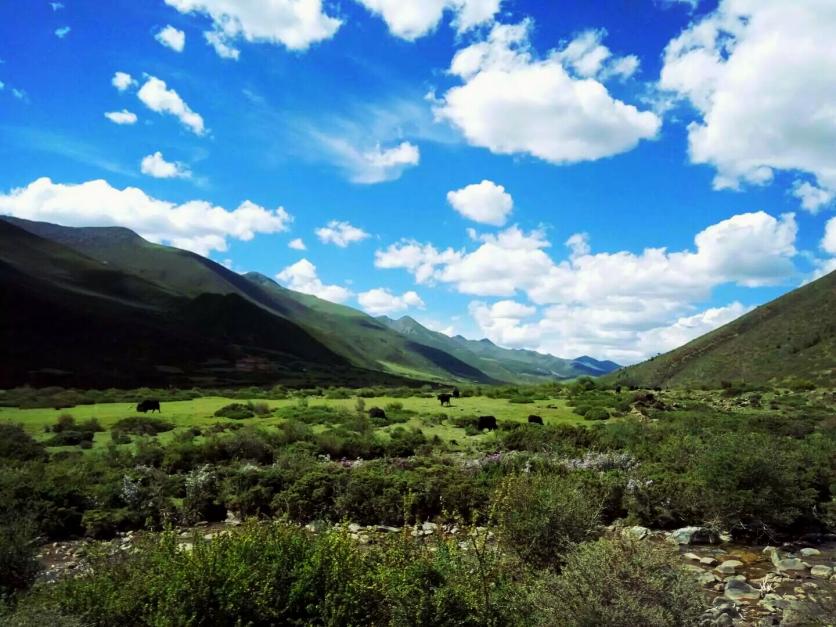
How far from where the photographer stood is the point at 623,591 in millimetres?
6293

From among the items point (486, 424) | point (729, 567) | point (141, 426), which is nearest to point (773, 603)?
point (729, 567)

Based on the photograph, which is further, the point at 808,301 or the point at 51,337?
the point at 51,337

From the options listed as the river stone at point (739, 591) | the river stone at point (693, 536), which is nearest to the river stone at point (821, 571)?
the river stone at point (739, 591)

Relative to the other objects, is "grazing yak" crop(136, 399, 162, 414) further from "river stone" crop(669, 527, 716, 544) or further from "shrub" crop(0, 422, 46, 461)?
"river stone" crop(669, 527, 716, 544)

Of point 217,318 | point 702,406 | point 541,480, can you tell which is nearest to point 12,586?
point 541,480

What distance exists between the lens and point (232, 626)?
616 centimetres

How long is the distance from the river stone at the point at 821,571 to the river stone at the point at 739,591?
183 cm

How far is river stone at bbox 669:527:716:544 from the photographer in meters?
13.2

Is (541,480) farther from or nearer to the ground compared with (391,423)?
farther from the ground

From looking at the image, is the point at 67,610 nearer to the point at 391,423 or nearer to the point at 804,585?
the point at 804,585

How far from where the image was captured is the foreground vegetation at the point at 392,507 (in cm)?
635

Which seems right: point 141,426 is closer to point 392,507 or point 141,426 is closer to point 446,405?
point 392,507

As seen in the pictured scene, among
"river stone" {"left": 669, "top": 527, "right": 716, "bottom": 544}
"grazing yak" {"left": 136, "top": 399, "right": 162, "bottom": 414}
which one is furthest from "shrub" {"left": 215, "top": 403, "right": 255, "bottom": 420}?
"river stone" {"left": 669, "top": 527, "right": 716, "bottom": 544}

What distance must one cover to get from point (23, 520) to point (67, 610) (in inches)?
252
